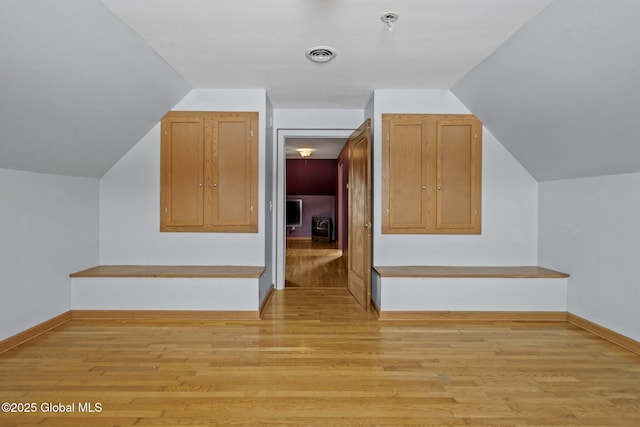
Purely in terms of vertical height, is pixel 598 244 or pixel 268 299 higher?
pixel 598 244

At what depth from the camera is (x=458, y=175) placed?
3.50 meters

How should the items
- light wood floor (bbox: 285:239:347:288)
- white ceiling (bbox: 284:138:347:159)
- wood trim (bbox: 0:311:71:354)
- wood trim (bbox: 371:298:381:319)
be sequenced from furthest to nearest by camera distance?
white ceiling (bbox: 284:138:347:159)
light wood floor (bbox: 285:239:347:288)
wood trim (bbox: 371:298:381:319)
wood trim (bbox: 0:311:71:354)

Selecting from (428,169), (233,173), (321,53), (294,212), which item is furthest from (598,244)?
(294,212)

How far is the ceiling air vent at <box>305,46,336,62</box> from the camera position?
8.55 ft

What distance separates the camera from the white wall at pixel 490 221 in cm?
351

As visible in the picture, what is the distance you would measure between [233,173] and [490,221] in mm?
2824

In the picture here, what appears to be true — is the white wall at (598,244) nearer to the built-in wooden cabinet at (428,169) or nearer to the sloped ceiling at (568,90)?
the sloped ceiling at (568,90)

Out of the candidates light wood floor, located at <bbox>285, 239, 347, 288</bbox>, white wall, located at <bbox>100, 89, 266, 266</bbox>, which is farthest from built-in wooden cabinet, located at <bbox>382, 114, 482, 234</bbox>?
light wood floor, located at <bbox>285, 239, 347, 288</bbox>

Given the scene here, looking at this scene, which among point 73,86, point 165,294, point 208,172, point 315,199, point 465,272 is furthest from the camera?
point 315,199

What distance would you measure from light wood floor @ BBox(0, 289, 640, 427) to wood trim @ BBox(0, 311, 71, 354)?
7cm

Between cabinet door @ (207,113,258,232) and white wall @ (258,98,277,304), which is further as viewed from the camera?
white wall @ (258,98,277,304)

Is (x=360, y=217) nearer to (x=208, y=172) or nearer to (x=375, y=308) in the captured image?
(x=375, y=308)

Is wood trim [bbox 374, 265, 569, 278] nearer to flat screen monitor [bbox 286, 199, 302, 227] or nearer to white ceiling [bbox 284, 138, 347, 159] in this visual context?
white ceiling [bbox 284, 138, 347, 159]

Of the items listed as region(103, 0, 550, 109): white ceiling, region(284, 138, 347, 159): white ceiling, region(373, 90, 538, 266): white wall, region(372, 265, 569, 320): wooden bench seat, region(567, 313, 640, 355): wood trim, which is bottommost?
region(567, 313, 640, 355): wood trim
